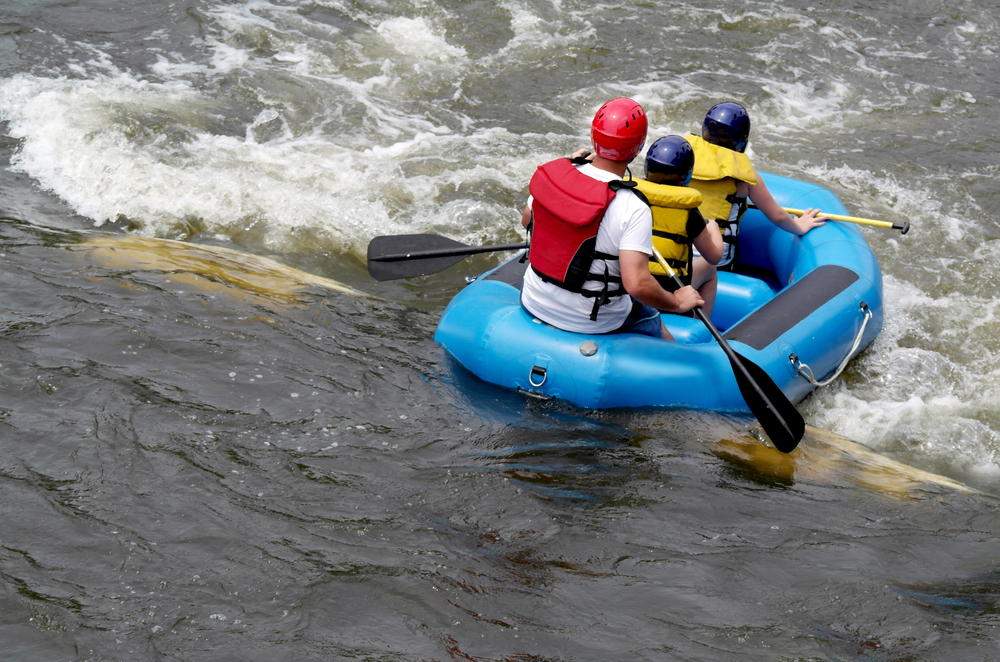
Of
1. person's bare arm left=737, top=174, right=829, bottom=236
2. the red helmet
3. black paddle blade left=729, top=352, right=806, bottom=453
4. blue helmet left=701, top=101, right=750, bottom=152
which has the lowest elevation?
black paddle blade left=729, top=352, right=806, bottom=453

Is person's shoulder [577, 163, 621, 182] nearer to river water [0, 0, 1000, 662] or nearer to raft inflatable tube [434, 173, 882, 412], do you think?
raft inflatable tube [434, 173, 882, 412]

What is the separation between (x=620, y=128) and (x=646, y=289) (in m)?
0.65

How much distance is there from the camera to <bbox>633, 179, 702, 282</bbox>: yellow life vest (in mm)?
3941

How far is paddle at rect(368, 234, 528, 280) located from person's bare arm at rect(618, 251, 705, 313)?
1.52 m

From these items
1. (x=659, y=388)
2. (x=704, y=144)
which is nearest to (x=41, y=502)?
(x=659, y=388)

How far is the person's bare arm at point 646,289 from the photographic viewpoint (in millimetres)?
3609

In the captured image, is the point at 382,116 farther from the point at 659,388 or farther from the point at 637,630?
the point at 637,630

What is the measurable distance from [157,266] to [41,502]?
2071 mm

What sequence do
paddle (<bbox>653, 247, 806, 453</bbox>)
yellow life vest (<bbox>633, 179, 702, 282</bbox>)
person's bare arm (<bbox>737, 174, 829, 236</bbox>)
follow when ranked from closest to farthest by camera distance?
paddle (<bbox>653, 247, 806, 453</bbox>) → yellow life vest (<bbox>633, 179, 702, 282</bbox>) → person's bare arm (<bbox>737, 174, 829, 236</bbox>)

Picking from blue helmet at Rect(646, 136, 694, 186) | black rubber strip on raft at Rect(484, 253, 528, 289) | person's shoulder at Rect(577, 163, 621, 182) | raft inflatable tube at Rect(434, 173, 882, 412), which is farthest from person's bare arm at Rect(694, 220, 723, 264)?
black rubber strip on raft at Rect(484, 253, 528, 289)

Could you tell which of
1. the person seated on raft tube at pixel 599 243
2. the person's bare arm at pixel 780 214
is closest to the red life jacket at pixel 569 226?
the person seated on raft tube at pixel 599 243

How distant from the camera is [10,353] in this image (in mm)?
3959

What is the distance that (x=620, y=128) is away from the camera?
138 inches

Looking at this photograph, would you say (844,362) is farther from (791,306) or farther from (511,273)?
(511,273)
